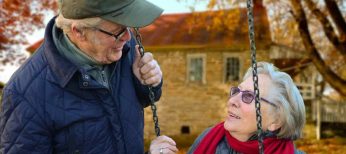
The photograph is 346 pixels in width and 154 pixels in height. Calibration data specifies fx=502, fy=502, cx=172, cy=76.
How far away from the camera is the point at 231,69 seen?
814 inches

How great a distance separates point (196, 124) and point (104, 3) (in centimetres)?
1880

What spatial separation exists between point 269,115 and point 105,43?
0.89 metres

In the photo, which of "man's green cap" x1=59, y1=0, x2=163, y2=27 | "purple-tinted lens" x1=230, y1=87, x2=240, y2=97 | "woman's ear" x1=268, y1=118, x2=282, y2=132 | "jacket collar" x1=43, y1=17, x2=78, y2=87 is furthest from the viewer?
"purple-tinted lens" x1=230, y1=87, x2=240, y2=97

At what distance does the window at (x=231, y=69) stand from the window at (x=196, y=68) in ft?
3.20

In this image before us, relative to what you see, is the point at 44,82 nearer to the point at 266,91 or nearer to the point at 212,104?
the point at 266,91

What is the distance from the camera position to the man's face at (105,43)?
84.1 inches

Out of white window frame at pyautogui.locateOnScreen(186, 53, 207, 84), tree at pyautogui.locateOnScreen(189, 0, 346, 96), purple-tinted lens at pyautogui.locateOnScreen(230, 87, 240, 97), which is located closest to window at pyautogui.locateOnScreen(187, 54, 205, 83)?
white window frame at pyautogui.locateOnScreen(186, 53, 207, 84)

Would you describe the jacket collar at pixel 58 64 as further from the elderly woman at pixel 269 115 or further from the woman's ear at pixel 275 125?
the woman's ear at pixel 275 125

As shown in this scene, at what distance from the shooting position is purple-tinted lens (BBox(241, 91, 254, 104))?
2.49m

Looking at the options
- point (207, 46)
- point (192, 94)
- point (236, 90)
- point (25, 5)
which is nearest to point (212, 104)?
point (192, 94)

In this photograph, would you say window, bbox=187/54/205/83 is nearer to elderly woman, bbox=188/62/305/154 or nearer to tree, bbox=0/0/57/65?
tree, bbox=0/0/57/65

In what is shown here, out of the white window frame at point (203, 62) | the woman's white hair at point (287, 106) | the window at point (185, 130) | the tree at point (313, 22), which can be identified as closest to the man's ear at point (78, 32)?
the woman's white hair at point (287, 106)

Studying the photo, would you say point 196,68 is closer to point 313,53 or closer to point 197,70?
point 197,70

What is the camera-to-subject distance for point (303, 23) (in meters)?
13.0
